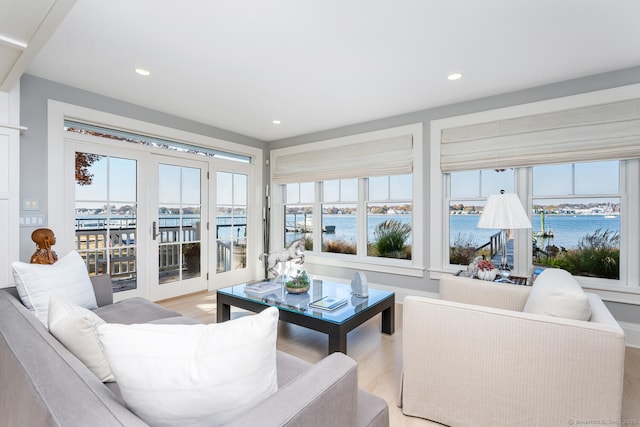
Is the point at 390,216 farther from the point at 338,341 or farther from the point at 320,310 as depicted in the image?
the point at 338,341

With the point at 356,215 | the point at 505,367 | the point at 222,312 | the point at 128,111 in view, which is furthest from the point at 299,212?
the point at 505,367

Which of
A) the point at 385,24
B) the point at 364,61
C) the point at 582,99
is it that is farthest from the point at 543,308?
the point at 582,99

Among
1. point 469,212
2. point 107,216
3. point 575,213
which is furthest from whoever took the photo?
point 469,212

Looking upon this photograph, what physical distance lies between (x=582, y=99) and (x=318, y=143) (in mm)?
3014

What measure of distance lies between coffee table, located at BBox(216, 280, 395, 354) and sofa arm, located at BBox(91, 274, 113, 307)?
2.86 feet

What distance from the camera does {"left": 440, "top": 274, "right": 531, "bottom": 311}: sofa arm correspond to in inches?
83.2

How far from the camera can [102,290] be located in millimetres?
2391

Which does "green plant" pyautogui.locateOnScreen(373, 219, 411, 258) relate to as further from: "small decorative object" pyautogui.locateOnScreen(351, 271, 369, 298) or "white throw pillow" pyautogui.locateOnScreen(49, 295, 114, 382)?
"white throw pillow" pyautogui.locateOnScreen(49, 295, 114, 382)

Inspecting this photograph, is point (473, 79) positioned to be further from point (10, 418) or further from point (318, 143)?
point (10, 418)

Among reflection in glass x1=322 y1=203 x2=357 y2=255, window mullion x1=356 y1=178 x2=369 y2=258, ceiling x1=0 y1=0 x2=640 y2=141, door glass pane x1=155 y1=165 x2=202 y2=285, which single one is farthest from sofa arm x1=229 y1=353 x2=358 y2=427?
door glass pane x1=155 y1=165 x2=202 y2=285

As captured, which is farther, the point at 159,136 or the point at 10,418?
the point at 159,136

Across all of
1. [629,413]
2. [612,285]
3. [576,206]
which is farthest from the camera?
[576,206]

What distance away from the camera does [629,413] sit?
177 cm

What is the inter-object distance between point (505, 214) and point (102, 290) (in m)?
3.25
